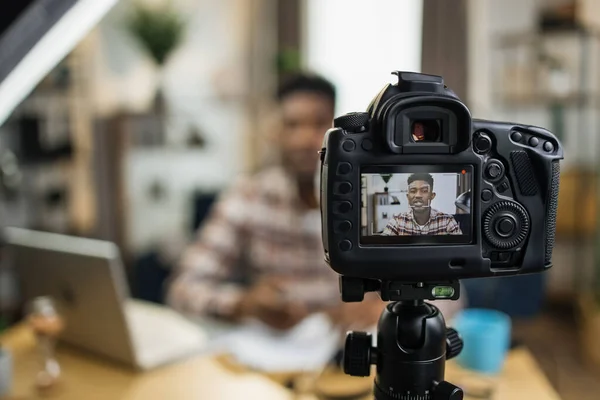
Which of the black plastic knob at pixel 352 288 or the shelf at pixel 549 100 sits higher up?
the shelf at pixel 549 100

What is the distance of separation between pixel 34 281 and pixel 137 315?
0.23 meters

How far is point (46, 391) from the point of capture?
98 cm

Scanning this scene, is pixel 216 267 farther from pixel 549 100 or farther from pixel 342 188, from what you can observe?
pixel 549 100

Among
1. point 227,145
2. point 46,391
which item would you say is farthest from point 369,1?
point 46,391

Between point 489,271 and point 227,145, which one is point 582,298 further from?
point 489,271

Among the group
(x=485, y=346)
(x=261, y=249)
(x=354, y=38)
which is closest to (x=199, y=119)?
(x=354, y=38)

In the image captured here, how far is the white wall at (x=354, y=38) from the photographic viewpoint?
2109 mm

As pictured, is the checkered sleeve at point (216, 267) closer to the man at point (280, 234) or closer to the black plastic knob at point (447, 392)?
the man at point (280, 234)

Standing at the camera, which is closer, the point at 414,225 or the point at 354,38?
the point at 414,225

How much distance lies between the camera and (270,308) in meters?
1.26

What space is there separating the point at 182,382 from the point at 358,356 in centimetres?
52

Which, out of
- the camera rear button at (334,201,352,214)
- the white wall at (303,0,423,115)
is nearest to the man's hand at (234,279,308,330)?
the camera rear button at (334,201,352,214)

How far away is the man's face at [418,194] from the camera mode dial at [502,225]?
0.07 metres

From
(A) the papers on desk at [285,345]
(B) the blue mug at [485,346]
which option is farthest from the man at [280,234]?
(B) the blue mug at [485,346]
